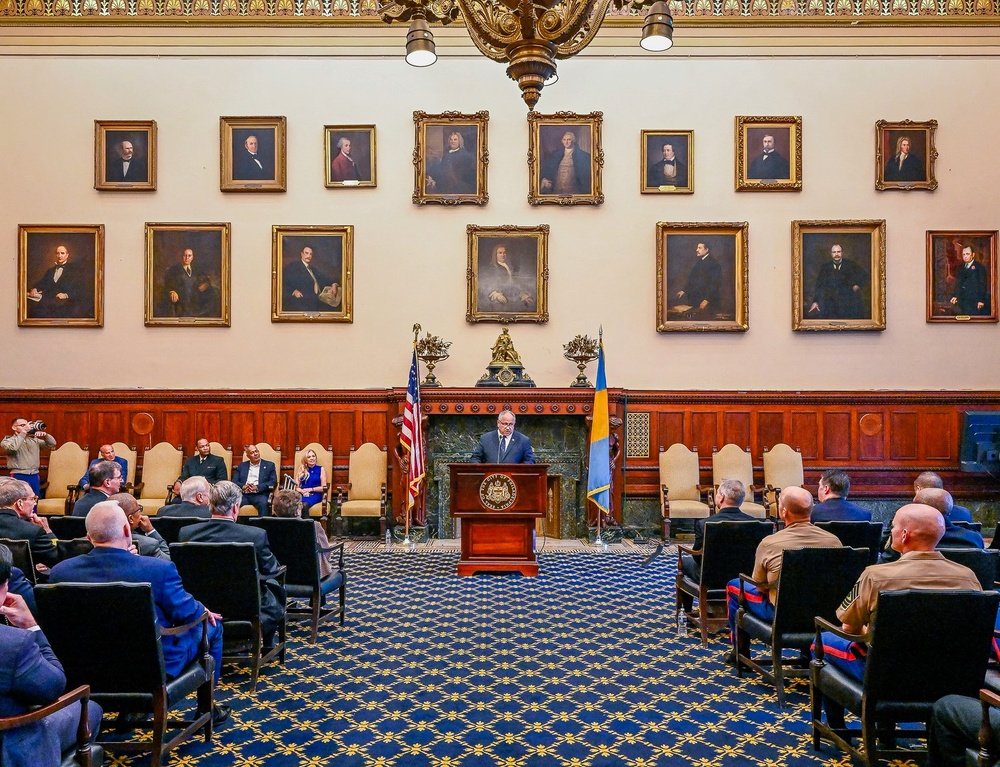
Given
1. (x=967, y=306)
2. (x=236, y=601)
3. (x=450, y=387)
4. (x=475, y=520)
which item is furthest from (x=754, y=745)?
(x=967, y=306)

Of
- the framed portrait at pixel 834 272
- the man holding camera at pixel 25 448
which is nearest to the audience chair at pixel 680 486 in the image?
the framed portrait at pixel 834 272

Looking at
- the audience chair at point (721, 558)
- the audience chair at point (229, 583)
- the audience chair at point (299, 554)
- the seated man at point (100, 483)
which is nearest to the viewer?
the audience chair at point (229, 583)

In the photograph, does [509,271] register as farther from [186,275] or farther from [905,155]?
[905,155]

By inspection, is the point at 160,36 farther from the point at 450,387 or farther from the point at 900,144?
the point at 900,144

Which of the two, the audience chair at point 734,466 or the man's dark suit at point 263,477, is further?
the audience chair at point 734,466

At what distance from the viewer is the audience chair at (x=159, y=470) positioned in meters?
11.7

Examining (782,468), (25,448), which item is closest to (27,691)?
(25,448)

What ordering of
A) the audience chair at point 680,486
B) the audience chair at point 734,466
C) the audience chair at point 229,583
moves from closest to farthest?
the audience chair at point 229,583 → the audience chair at point 680,486 → the audience chair at point 734,466

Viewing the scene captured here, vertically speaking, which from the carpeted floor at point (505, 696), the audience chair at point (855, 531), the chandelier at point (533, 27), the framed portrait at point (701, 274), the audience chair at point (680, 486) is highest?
the chandelier at point (533, 27)

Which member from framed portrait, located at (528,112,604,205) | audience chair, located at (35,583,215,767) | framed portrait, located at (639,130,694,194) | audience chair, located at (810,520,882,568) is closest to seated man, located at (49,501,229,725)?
audience chair, located at (35,583,215,767)

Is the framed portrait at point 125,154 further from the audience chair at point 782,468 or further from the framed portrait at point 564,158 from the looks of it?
the audience chair at point 782,468

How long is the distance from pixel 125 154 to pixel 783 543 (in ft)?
37.9

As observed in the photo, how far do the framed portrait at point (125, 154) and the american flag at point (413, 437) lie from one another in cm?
550

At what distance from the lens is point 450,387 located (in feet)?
38.3
